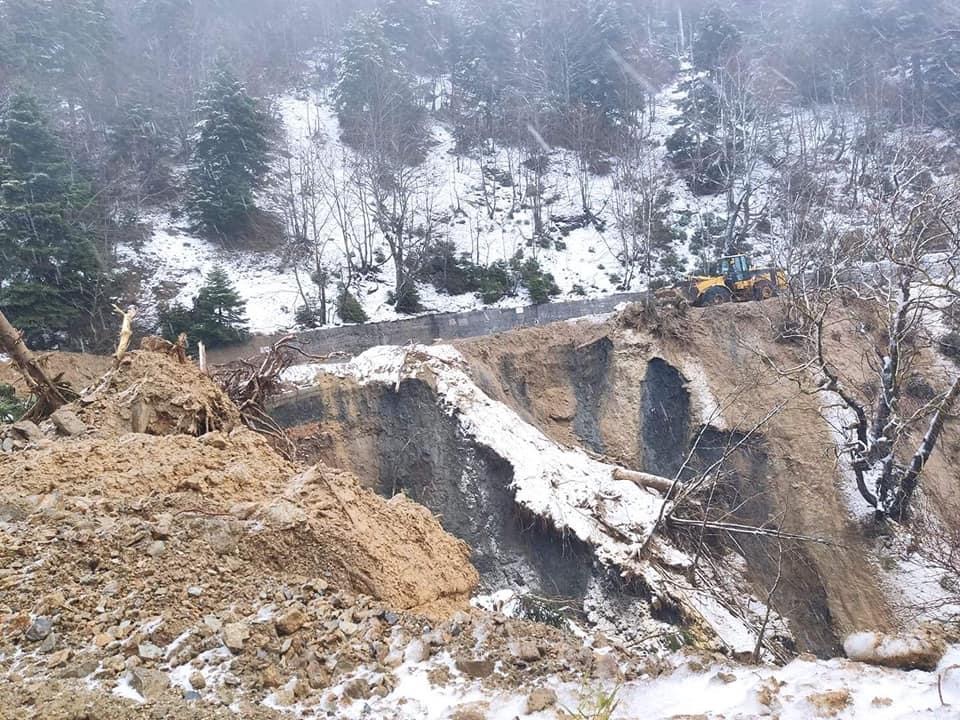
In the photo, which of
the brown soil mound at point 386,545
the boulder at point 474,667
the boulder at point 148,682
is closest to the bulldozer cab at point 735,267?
the brown soil mound at point 386,545

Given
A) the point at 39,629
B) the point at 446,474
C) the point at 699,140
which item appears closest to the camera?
the point at 39,629

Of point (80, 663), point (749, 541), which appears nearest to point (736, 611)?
point (749, 541)

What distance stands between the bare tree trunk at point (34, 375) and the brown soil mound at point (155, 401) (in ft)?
2.93

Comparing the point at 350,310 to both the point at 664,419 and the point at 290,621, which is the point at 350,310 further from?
the point at 290,621

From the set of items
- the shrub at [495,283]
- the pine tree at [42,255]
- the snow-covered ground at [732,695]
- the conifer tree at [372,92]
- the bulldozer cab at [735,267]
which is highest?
the conifer tree at [372,92]

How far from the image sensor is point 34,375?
25.3ft

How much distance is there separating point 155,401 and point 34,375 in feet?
5.91

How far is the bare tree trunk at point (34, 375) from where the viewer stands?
7552 mm

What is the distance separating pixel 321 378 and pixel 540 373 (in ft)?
20.3

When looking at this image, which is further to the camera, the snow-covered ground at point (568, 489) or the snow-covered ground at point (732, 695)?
the snow-covered ground at point (568, 489)

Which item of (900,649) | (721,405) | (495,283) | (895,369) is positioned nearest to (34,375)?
(900,649)

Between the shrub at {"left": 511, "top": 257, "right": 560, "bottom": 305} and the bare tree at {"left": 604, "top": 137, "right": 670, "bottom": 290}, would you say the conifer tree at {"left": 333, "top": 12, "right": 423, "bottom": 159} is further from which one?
the bare tree at {"left": 604, "top": 137, "right": 670, "bottom": 290}

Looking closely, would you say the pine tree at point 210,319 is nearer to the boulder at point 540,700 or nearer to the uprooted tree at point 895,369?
the uprooted tree at point 895,369

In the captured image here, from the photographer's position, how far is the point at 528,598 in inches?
328
